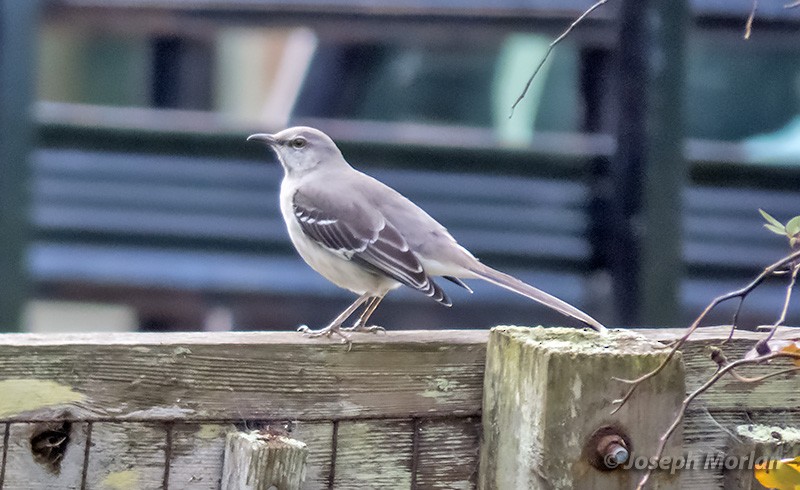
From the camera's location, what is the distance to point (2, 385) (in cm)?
195

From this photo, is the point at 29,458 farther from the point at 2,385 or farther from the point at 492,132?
the point at 492,132

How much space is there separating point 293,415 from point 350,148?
309cm

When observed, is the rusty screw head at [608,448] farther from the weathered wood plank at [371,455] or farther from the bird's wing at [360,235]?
the bird's wing at [360,235]

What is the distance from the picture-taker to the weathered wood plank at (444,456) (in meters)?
2.18

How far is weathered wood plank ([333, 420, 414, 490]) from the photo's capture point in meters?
2.12

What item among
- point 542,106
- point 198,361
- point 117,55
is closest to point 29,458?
point 198,361

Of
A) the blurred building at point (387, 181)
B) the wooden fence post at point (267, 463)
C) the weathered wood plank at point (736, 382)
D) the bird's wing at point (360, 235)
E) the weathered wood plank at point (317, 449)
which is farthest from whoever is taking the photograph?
the blurred building at point (387, 181)

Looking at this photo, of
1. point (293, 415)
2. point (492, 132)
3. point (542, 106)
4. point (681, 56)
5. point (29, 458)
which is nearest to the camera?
point (29, 458)

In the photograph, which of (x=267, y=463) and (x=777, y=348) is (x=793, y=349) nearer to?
(x=777, y=348)

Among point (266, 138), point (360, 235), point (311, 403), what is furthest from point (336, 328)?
point (266, 138)

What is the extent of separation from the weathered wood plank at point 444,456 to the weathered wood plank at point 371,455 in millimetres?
36

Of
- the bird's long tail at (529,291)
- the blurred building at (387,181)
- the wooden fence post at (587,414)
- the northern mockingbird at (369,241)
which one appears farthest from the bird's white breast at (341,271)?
the wooden fence post at (587,414)

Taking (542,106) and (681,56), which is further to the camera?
(542,106)

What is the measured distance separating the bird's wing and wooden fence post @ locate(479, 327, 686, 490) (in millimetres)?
1677
